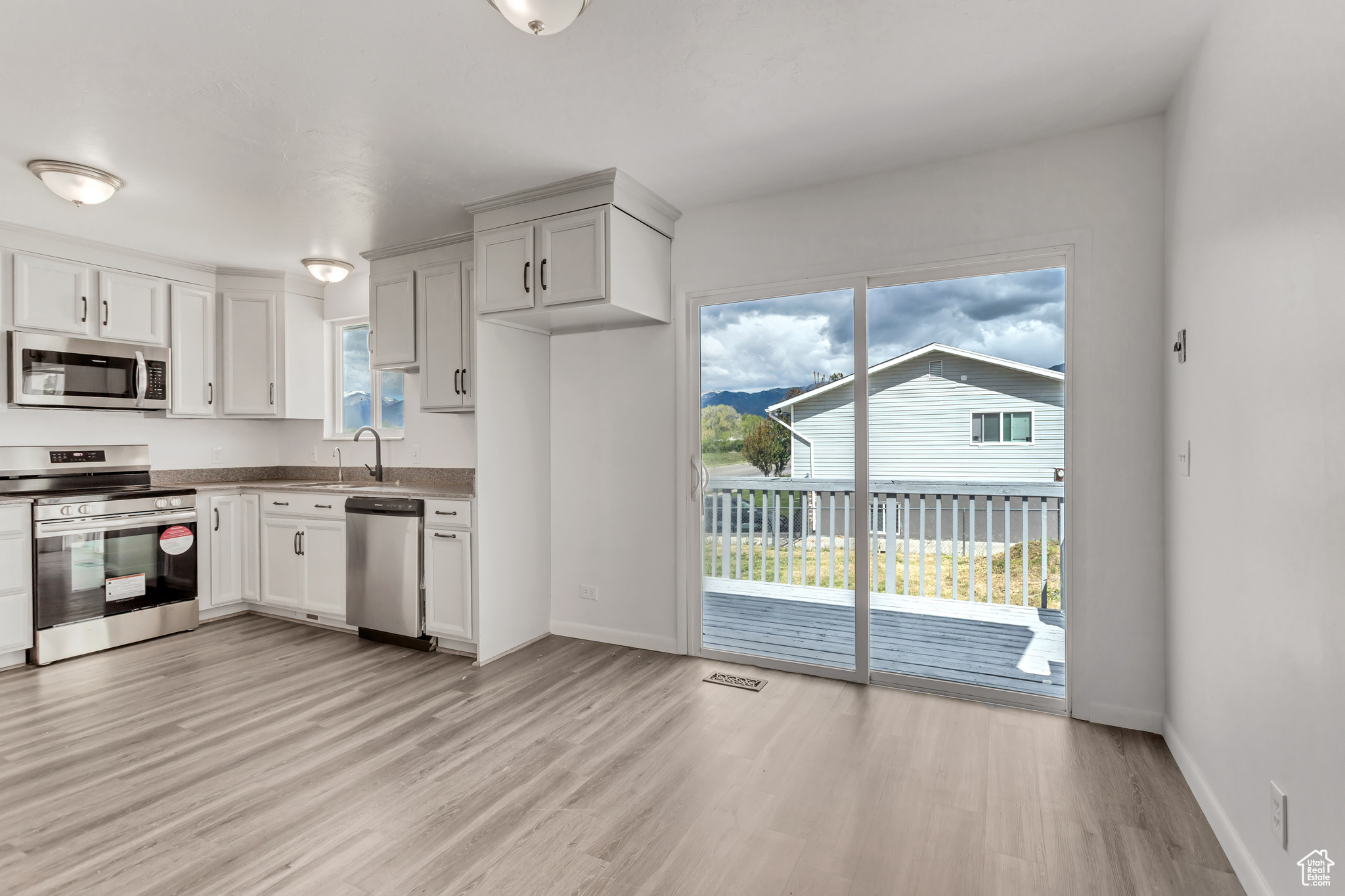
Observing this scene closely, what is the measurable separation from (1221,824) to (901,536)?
1.64 metres

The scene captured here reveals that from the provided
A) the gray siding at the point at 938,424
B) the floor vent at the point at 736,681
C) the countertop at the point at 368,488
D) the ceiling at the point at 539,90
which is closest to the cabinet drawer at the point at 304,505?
the countertop at the point at 368,488

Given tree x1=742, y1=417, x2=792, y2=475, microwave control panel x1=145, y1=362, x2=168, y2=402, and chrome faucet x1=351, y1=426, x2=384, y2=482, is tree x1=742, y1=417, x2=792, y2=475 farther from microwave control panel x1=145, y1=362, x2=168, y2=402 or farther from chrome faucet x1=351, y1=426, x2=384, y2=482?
microwave control panel x1=145, y1=362, x2=168, y2=402

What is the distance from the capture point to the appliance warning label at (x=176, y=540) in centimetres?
419

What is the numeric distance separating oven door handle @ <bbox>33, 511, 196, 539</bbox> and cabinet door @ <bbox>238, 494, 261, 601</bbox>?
1.12ft

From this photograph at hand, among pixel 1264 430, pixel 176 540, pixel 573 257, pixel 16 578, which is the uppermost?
pixel 573 257

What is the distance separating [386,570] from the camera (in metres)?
3.96

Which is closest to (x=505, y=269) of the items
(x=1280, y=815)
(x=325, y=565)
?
(x=325, y=565)

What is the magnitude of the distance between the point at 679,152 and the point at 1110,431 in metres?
2.29

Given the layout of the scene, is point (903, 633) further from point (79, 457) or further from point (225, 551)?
point (79, 457)

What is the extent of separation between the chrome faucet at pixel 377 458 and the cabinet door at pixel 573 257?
2.12 meters

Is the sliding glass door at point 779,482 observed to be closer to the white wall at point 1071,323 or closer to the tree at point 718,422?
the tree at point 718,422

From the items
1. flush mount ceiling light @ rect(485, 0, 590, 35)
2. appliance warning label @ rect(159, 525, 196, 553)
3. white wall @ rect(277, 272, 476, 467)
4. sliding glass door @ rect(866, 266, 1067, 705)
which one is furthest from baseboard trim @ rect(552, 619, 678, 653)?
flush mount ceiling light @ rect(485, 0, 590, 35)

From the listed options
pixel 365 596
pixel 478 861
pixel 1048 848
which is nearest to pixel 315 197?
pixel 365 596

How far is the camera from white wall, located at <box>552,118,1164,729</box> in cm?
272
